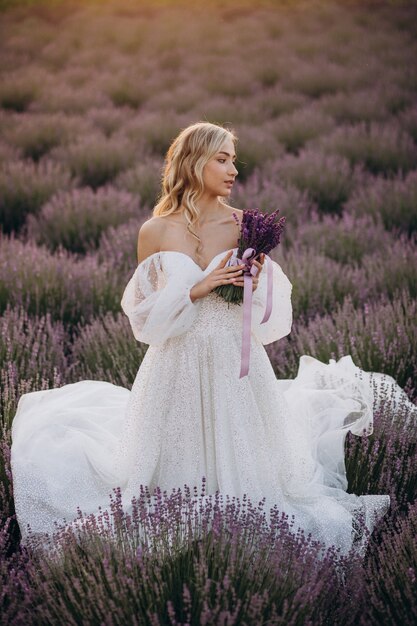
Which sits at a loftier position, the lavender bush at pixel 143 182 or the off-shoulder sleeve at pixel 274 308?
the off-shoulder sleeve at pixel 274 308

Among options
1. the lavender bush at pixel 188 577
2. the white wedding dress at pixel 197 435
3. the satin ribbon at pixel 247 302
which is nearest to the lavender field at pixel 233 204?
the lavender bush at pixel 188 577

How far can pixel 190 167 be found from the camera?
98.0 inches

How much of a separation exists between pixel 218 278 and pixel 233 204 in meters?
3.87

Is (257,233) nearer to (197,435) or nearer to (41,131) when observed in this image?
(197,435)

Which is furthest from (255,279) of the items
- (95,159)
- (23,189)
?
(95,159)

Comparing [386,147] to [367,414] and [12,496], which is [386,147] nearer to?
[367,414]

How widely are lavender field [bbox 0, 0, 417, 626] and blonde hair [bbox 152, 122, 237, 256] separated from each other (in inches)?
40.2

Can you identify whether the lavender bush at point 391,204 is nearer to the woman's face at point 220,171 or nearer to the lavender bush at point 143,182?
the lavender bush at point 143,182

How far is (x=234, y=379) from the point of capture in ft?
8.18

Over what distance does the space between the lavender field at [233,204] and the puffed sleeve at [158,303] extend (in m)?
0.61

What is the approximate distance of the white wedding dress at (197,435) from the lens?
2.44 meters

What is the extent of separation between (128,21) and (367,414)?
12.3 metres

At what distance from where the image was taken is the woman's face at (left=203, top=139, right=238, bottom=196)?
8.04 feet

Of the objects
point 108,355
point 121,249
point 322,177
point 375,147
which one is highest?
point 375,147
